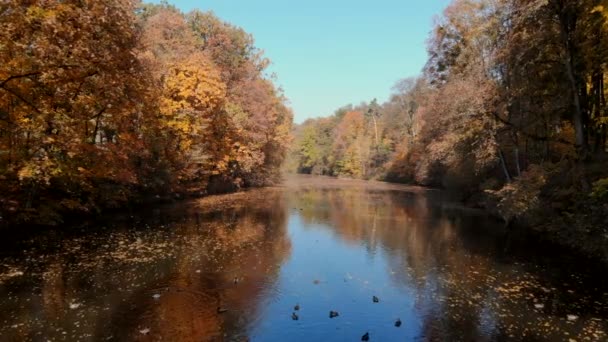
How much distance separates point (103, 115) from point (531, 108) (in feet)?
73.5

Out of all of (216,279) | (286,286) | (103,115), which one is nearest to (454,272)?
(286,286)

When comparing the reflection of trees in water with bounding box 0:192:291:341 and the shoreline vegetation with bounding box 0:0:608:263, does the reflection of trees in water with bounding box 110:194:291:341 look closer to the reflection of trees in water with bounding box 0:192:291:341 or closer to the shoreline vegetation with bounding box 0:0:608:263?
the reflection of trees in water with bounding box 0:192:291:341

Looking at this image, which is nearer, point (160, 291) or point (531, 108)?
point (160, 291)

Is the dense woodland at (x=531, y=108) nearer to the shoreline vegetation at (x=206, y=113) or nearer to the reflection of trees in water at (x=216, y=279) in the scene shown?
the shoreline vegetation at (x=206, y=113)

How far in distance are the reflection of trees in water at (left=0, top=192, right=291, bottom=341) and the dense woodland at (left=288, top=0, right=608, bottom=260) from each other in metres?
12.5

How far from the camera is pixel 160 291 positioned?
1132 cm

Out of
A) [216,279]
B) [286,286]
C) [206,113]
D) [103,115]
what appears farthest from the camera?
[206,113]

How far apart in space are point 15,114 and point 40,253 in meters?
5.53

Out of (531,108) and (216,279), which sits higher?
(531,108)

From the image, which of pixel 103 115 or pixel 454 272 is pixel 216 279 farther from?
pixel 103 115

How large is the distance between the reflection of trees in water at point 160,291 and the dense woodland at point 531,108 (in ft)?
40.9

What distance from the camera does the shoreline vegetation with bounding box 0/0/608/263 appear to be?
47.3 ft

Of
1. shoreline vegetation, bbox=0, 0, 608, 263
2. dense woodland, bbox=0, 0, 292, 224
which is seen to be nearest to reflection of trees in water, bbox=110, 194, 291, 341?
dense woodland, bbox=0, 0, 292, 224

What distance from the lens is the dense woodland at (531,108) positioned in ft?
58.5
